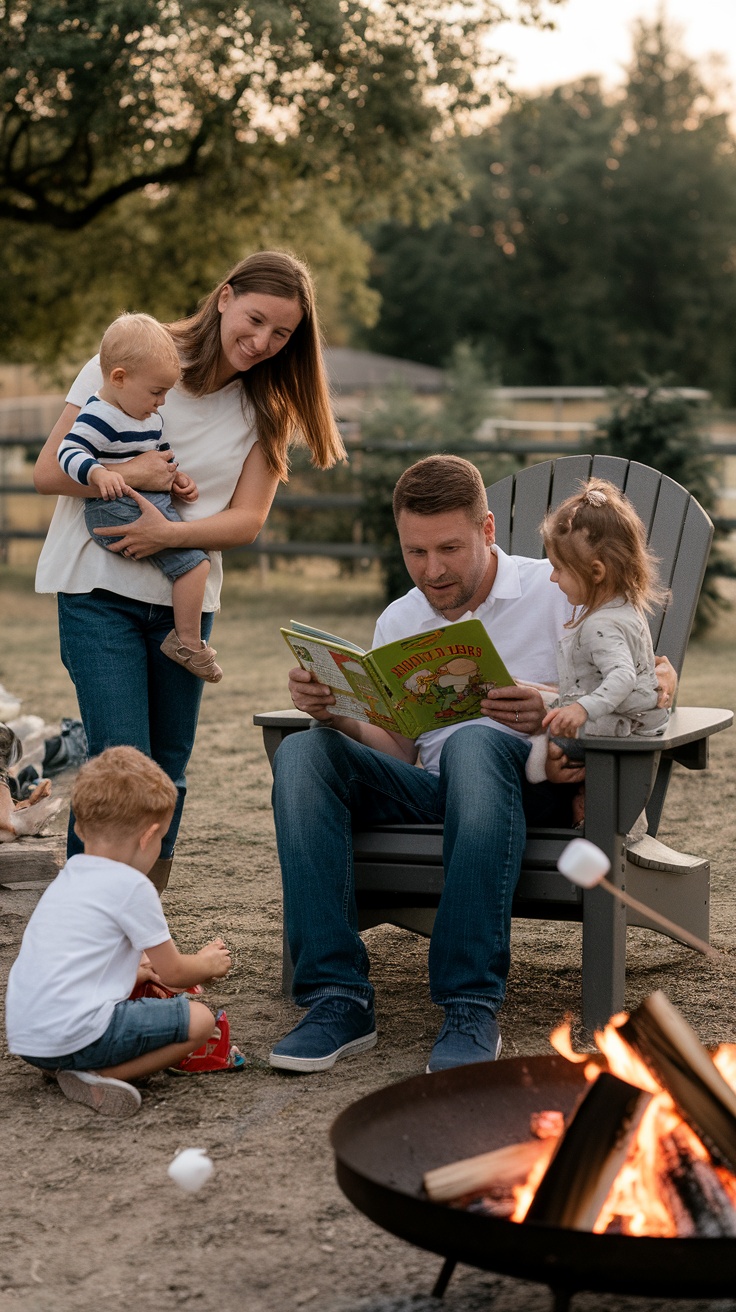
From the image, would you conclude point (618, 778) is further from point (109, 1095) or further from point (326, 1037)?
point (109, 1095)

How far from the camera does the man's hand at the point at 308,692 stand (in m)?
2.93

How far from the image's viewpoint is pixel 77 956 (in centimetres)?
255

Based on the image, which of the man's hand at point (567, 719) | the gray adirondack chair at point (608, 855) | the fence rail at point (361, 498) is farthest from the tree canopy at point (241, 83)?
the man's hand at point (567, 719)

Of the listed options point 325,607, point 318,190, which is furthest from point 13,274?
point 325,607

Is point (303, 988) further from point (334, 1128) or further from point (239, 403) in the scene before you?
point (239, 403)

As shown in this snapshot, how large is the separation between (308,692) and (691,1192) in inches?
54.9

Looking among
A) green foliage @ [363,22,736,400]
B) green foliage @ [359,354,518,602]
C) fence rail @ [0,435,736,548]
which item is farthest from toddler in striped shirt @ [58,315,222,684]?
green foliage @ [363,22,736,400]

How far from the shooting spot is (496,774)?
277 cm

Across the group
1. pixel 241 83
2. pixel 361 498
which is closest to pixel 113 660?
pixel 361 498

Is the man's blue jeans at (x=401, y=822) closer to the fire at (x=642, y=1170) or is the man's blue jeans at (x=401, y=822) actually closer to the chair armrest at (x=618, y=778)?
the chair armrest at (x=618, y=778)

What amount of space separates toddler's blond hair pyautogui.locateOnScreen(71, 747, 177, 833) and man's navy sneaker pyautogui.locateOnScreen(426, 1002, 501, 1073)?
26.4 inches

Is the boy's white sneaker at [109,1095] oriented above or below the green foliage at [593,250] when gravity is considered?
below

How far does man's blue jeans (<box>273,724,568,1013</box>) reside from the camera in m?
2.71

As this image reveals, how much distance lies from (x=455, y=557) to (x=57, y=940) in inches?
42.6
